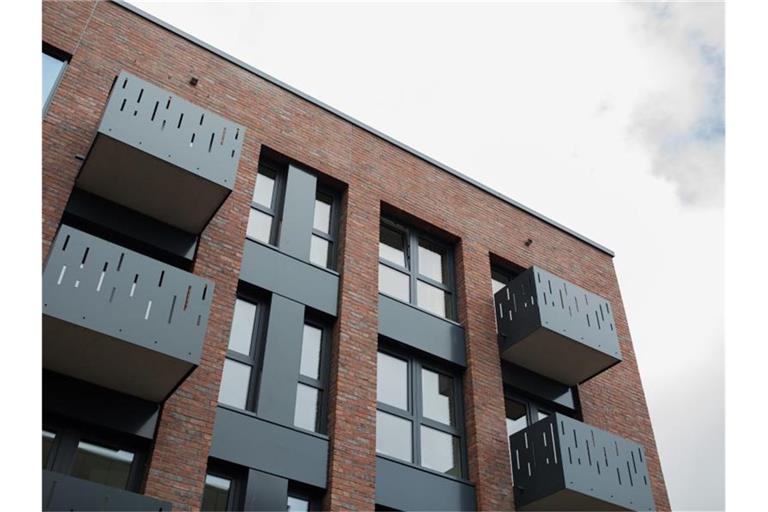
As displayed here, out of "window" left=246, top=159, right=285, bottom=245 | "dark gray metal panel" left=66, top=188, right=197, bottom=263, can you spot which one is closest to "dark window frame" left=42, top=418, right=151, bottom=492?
"dark gray metal panel" left=66, top=188, right=197, bottom=263

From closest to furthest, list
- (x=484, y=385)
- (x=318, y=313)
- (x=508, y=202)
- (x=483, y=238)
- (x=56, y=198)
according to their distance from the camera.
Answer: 1. (x=56, y=198)
2. (x=318, y=313)
3. (x=484, y=385)
4. (x=483, y=238)
5. (x=508, y=202)

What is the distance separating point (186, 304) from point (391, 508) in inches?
167

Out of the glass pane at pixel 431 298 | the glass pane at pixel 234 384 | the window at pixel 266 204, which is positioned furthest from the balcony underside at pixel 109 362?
the glass pane at pixel 431 298

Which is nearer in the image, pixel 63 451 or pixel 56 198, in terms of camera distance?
pixel 63 451

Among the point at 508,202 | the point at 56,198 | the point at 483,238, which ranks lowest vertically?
the point at 56,198

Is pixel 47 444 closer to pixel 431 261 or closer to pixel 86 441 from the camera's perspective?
pixel 86 441

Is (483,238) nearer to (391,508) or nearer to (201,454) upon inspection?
(391,508)

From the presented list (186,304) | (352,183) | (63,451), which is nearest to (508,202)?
(352,183)

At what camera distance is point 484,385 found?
13203mm

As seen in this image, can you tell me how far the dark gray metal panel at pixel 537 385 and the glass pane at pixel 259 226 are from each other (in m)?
4.90

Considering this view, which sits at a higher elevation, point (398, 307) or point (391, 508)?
point (398, 307)

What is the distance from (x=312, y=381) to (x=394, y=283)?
3.02 m

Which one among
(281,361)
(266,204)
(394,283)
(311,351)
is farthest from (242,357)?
(394,283)

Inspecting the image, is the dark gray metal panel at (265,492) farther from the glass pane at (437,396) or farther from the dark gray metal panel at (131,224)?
the dark gray metal panel at (131,224)
